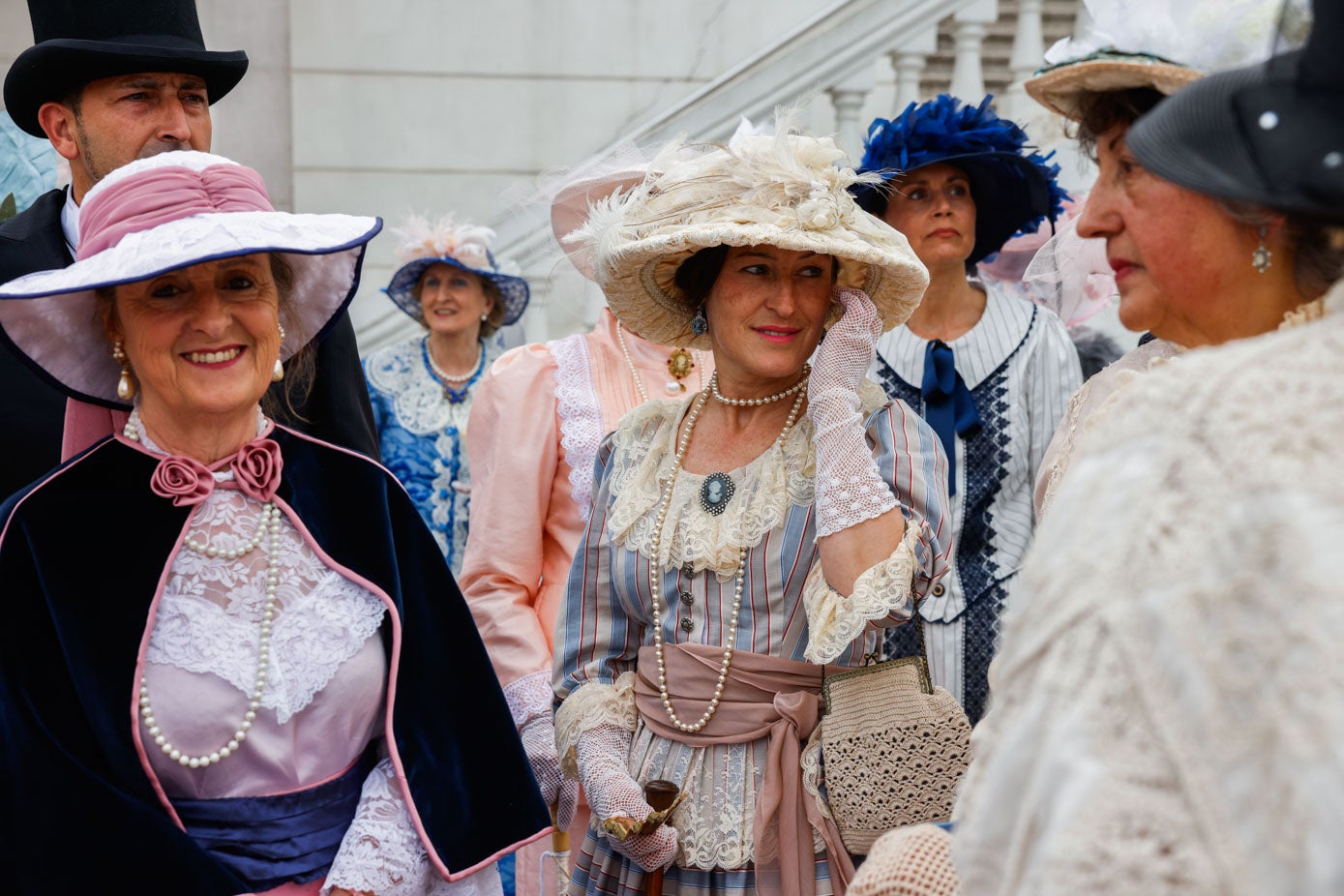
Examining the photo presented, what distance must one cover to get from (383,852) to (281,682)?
34 cm

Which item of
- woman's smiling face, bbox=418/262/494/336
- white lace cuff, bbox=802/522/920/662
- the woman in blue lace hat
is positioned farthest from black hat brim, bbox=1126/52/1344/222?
woman's smiling face, bbox=418/262/494/336

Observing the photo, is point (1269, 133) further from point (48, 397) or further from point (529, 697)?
point (48, 397)

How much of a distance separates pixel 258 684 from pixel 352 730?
0.67 feet

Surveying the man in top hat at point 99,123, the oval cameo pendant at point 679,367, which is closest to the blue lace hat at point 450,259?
the oval cameo pendant at point 679,367

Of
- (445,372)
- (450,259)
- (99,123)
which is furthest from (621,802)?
(450,259)

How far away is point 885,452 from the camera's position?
273cm

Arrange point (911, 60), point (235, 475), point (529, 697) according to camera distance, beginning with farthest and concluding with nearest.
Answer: point (911, 60), point (529, 697), point (235, 475)

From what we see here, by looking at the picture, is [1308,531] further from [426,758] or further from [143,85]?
[143,85]

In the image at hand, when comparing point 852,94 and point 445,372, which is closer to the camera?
point 852,94

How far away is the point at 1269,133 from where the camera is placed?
1.19m

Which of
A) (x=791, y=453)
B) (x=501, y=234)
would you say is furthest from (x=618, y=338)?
(x=501, y=234)

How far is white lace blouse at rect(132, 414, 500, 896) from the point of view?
2.29 metres

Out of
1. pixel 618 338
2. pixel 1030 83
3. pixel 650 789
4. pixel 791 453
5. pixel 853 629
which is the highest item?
pixel 1030 83

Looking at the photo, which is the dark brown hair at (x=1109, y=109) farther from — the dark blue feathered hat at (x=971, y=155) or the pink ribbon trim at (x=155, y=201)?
the dark blue feathered hat at (x=971, y=155)
